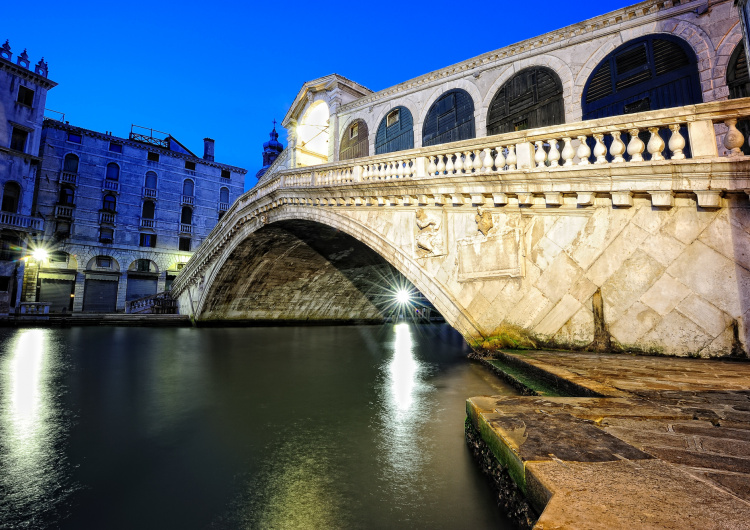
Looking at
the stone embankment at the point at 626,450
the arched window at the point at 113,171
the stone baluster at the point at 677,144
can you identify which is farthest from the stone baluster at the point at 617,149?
the arched window at the point at 113,171

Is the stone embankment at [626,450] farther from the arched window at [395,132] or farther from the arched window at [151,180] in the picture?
the arched window at [151,180]

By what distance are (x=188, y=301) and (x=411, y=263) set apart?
629 inches

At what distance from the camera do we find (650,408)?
7.54 ft

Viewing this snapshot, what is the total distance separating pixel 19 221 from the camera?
70.0 feet

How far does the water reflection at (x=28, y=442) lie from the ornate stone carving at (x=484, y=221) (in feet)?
20.2

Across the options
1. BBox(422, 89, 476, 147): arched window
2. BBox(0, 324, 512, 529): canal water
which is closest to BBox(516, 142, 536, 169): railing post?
BBox(0, 324, 512, 529): canal water

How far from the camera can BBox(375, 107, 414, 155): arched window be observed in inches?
523

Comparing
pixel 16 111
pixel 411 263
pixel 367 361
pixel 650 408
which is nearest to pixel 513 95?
pixel 411 263

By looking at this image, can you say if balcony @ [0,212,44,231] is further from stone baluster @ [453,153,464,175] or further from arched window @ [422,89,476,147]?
stone baluster @ [453,153,464,175]

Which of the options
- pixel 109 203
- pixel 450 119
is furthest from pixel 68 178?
pixel 450 119

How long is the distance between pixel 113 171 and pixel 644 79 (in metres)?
33.1

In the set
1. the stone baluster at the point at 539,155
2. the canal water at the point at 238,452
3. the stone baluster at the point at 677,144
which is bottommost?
the canal water at the point at 238,452

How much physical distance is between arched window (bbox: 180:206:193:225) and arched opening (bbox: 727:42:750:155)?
32.9 metres

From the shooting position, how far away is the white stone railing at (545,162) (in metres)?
4.80
